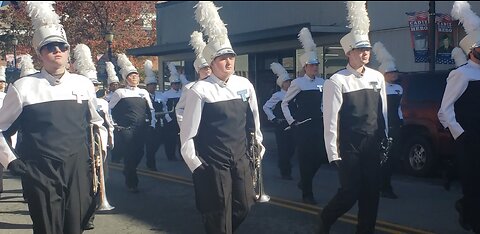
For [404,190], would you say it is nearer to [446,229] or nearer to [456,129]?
[446,229]

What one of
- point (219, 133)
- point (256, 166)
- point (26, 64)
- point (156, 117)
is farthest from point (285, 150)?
point (219, 133)

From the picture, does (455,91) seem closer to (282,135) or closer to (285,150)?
(285,150)

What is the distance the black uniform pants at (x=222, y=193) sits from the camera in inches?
200

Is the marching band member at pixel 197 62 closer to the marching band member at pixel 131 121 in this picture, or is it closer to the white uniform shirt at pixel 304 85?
the white uniform shirt at pixel 304 85

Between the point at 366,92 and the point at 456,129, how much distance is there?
930 mm

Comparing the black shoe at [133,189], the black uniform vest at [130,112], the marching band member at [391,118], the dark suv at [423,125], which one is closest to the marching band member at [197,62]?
the black uniform vest at [130,112]

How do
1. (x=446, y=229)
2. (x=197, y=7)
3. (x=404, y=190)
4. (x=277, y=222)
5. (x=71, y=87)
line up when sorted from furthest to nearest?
(x=404, y=190), (x=277, y=222), (x=446, y=229), (x=197, y=7), (x=71, y=87)

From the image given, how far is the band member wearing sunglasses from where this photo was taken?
464 centimetres

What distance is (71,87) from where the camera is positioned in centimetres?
485

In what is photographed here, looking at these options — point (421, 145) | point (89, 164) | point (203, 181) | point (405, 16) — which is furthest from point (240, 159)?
point (405, 16)

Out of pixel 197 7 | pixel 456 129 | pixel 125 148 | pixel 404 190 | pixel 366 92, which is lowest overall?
pixel 404 190

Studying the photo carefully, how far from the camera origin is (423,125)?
37.5 feet

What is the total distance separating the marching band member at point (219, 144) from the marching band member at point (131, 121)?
522 cm

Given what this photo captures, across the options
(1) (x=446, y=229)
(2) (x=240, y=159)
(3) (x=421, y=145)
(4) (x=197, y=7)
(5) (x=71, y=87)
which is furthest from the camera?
(3) (x=421, y=145)
